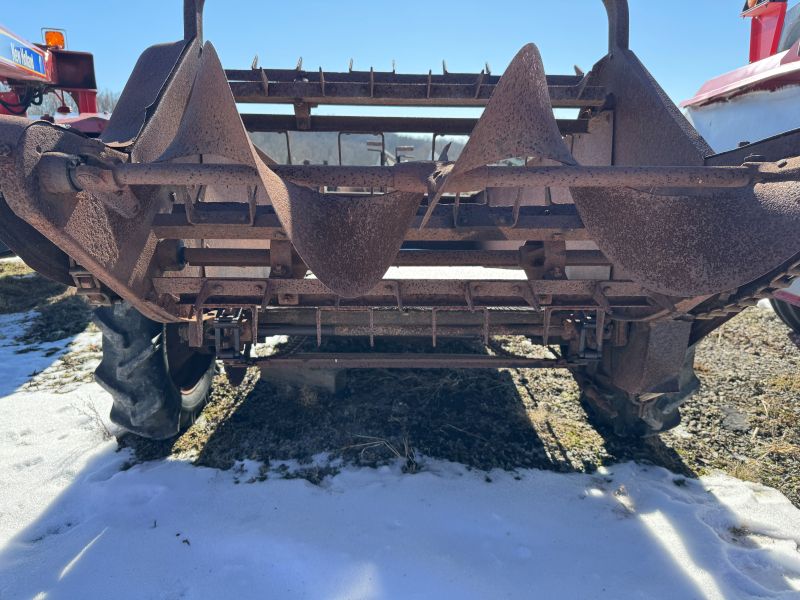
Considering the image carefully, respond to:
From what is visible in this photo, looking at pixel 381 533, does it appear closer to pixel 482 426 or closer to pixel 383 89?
pixel 482 426

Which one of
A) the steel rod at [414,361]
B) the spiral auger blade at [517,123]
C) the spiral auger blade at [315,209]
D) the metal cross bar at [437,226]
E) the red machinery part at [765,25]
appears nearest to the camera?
the spiral auger blade at [517,123]

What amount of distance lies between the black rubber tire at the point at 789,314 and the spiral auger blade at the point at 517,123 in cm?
485

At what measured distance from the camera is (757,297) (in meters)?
1.96

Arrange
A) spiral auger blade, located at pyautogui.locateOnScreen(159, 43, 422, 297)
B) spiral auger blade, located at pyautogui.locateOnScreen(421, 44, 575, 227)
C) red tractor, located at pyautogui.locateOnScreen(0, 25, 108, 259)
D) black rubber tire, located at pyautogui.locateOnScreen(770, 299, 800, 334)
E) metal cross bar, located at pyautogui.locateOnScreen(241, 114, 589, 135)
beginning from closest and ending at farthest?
1. spiral auger blade, located at pyautogui.locateOnScreen(421, 44, 575, 227)
2. spiral auger blade, located at pyautogui.locateOnScreen(159, 43, 422, 297)
3. metal cross bar, located at pyautogui.locateOnScreen(241, 114, 589, 135)
4. black rubber tire, located at pyautogui.locateOnScreen(770, 299, 800, 334)
5. red tractor, located at pyautogui.locateOnScreen(0, 25, 108, 259)

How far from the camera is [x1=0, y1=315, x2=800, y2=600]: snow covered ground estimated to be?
1974 mm

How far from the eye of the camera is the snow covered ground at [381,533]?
6.48ft

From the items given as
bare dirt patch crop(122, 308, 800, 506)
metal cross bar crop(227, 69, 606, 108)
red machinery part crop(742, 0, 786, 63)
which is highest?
red machinery part crop(742, 0, 786, 63)

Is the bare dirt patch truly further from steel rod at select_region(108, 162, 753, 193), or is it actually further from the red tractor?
the red tractor

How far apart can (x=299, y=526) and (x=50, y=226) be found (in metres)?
1.68

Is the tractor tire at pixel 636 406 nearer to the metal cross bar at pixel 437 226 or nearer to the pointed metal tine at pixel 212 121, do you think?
the metal cross bar at pixel 437 226

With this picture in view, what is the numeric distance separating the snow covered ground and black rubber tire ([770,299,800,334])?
10.5ft

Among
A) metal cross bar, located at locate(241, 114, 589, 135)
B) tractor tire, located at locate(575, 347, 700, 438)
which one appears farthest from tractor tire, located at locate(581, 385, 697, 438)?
metal cross bar, located at locate(241, 114, 589, 135)

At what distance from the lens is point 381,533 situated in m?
2.26

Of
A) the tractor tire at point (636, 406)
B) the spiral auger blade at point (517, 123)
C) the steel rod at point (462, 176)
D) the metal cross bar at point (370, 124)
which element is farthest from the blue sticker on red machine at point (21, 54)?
the tractor tire at point (636, 406)
